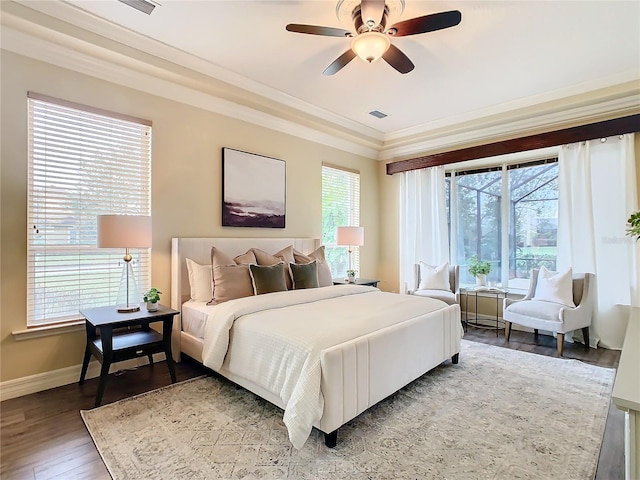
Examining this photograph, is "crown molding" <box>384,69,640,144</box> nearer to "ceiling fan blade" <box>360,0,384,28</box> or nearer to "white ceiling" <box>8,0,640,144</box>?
"white ceiling" <box>8,0,640,144</box>

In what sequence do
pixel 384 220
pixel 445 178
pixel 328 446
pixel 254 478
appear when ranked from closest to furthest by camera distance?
pixel 254 478, pixel 328 446, pixel 445 178, pixel 384 220

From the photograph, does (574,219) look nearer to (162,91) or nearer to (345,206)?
(345,206)

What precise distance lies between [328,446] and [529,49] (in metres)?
3.74

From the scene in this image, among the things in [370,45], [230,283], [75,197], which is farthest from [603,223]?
[75,197]

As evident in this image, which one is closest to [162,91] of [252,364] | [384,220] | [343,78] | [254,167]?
[254,167]

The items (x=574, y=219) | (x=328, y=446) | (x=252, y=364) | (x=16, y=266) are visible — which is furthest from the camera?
(x=574, y=219)

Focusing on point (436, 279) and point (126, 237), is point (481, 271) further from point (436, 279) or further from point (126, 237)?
point (126, 237)

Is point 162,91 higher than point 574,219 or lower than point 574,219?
higher

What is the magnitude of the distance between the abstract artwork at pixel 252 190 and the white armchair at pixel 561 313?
3.21 meters

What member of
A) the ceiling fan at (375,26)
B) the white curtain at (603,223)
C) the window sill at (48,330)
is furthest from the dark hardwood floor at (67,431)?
the ceiling fan at (375,26)

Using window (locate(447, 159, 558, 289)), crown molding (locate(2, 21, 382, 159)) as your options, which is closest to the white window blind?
crown molding (locate(2, 21, 382, 159))

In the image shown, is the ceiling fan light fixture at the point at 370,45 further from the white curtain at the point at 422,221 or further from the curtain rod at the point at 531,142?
the white curtain at the point at 422,221

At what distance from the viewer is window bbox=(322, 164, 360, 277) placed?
5366mm

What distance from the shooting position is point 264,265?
148 inches
